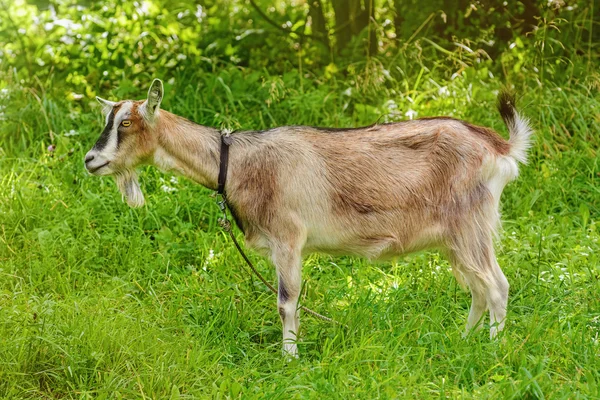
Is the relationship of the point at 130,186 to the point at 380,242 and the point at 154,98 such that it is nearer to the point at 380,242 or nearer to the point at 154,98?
the point at 154,98

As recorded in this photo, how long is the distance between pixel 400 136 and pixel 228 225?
3.33ft

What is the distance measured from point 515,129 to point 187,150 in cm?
172

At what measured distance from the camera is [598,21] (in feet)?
24.0

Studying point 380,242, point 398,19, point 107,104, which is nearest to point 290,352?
point 380,242

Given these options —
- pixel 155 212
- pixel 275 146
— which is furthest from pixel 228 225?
pixel 155 212

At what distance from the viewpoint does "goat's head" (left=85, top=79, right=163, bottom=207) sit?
453 centimetres

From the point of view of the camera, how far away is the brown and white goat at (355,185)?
4.55m

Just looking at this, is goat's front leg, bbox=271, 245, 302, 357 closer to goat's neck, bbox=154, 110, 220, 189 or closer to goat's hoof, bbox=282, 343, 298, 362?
goat's hoof, bbox=282, 343, 298, 362

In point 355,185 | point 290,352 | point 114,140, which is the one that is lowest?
point 290,352

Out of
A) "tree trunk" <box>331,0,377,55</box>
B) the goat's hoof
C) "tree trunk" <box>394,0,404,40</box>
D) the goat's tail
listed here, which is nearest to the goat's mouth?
the goat's hoof

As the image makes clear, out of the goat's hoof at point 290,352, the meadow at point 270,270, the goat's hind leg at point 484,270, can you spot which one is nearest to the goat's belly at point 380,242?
the goat's hind leg at point 484,270

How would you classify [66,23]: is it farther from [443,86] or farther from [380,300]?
[380,300]

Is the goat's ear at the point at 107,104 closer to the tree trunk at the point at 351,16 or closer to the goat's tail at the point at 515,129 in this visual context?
the goat's tail at the point at 515,129

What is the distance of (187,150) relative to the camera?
4664 mm
